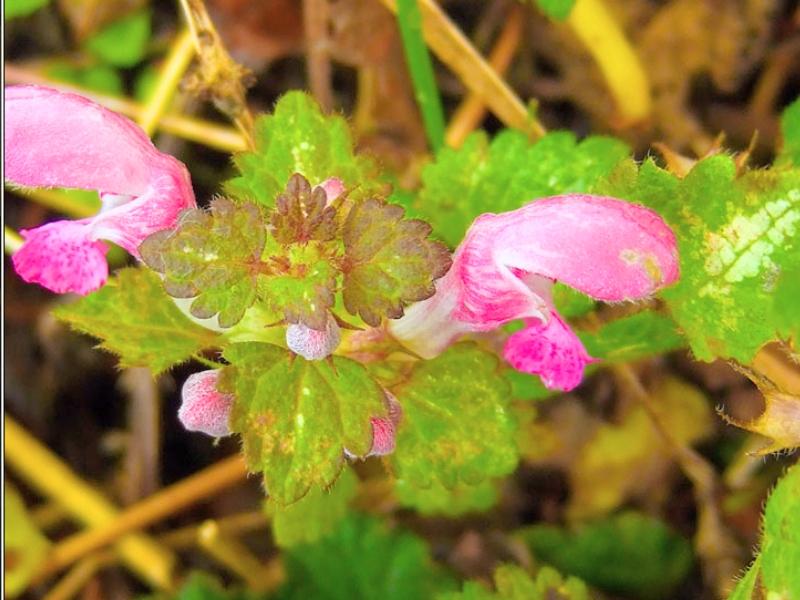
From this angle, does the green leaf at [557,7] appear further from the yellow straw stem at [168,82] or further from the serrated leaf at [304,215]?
the yellow straw stem at [168,82]

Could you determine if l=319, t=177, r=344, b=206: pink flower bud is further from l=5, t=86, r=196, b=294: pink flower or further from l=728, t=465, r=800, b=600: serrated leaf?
l=728, t=465, r=800, b=600: serrated leaf

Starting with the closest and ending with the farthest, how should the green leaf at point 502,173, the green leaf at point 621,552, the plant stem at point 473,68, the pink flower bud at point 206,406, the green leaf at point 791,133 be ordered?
the pink flower bud at point 206,406 < the green leaf at point 791,133 < the green leaf at point 502,173 < the plant stem at point 473,68 < the green leaf at point 621,552

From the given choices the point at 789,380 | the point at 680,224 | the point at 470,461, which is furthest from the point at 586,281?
the point at 789,380

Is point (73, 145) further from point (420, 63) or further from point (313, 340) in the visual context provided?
point (420, 63)

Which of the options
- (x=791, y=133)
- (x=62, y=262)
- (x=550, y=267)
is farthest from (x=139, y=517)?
(x=791, y=133)

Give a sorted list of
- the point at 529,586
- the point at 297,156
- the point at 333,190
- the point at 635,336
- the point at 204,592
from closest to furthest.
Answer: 1. the point at 333,190
2. the point at 297,156
3. the point at 635,336
4. the point at 529,586
5. the point at 204,592

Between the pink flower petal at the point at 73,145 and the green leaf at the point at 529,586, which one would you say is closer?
the pink flower petal at the point at 73,145

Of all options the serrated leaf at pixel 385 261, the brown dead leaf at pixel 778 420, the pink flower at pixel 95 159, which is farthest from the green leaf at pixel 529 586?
the pink flower at pixel 95 159
